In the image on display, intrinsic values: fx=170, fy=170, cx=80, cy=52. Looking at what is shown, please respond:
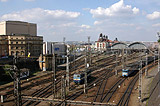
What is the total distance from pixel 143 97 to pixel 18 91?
13.7 meters

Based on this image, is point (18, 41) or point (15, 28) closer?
point (18, 41)

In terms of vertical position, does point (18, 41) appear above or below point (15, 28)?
below

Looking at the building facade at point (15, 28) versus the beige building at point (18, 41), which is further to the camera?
the building facade at point (15, 28)

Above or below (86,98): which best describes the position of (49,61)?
above

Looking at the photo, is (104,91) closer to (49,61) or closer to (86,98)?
(86,98)

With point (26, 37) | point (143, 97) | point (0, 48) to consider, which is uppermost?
point (26, 37)

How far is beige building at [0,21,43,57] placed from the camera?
133ft

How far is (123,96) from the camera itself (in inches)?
712

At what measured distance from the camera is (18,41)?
41.5m

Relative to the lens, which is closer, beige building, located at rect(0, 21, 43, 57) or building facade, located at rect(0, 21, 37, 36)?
beige building, located at rect(0, 21, 43, 57)

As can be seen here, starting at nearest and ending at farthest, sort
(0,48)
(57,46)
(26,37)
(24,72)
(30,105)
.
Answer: (30,105) < (24,72) < (0,48) < (26,37) < (57,46)

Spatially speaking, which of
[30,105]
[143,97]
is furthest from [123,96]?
[30,105]

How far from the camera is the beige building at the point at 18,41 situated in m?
40.7

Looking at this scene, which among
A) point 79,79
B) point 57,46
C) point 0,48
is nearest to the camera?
point 79,79
